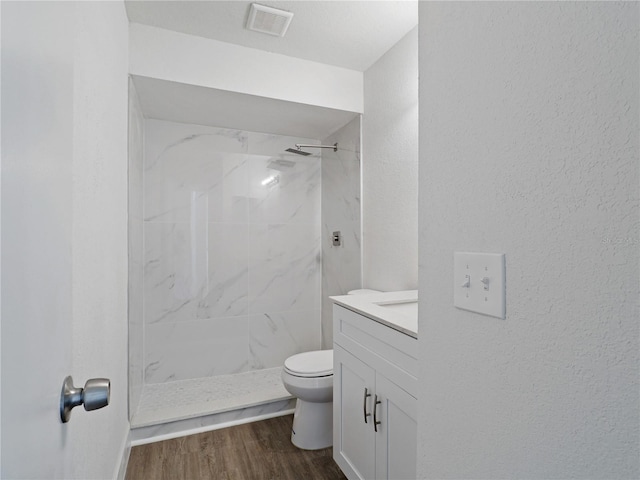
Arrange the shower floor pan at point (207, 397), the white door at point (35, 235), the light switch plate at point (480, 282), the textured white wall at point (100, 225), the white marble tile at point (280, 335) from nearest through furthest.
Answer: the white door at point (35, 235) < the light switch plate at point (480, 282) < the textured white wall at point (100, 225) < the shower floor pan at point (207, 397) < the white marble tile at point (280, 335)

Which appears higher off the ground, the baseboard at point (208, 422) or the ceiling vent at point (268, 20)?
the ceiling vent at point (268, 20)

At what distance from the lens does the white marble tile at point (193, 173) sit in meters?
2.73

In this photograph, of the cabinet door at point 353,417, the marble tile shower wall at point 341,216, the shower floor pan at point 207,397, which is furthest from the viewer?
the marble tile shower wall at point 341,216

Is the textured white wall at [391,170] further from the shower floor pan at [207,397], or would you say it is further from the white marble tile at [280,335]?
the shower floor pan at [207,397]

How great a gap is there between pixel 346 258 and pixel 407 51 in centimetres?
147

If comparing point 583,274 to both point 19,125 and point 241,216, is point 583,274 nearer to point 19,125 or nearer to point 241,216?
point 19,125

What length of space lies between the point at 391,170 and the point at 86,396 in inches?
78.1

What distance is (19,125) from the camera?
360 mm

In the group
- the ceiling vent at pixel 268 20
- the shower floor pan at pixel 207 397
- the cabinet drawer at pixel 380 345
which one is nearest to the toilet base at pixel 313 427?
the shower floor pan at pixel 207 397

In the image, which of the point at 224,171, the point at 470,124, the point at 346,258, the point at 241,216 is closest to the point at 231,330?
the point at 241,216

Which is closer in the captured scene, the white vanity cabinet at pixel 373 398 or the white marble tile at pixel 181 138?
the white vanity cabinet at pixel 373 398

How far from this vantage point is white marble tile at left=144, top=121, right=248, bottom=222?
273cm

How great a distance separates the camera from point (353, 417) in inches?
62.0

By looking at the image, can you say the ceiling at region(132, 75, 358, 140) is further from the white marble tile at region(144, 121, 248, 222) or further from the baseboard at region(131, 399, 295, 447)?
the baseboard at region(131, 399, 295, 447)
